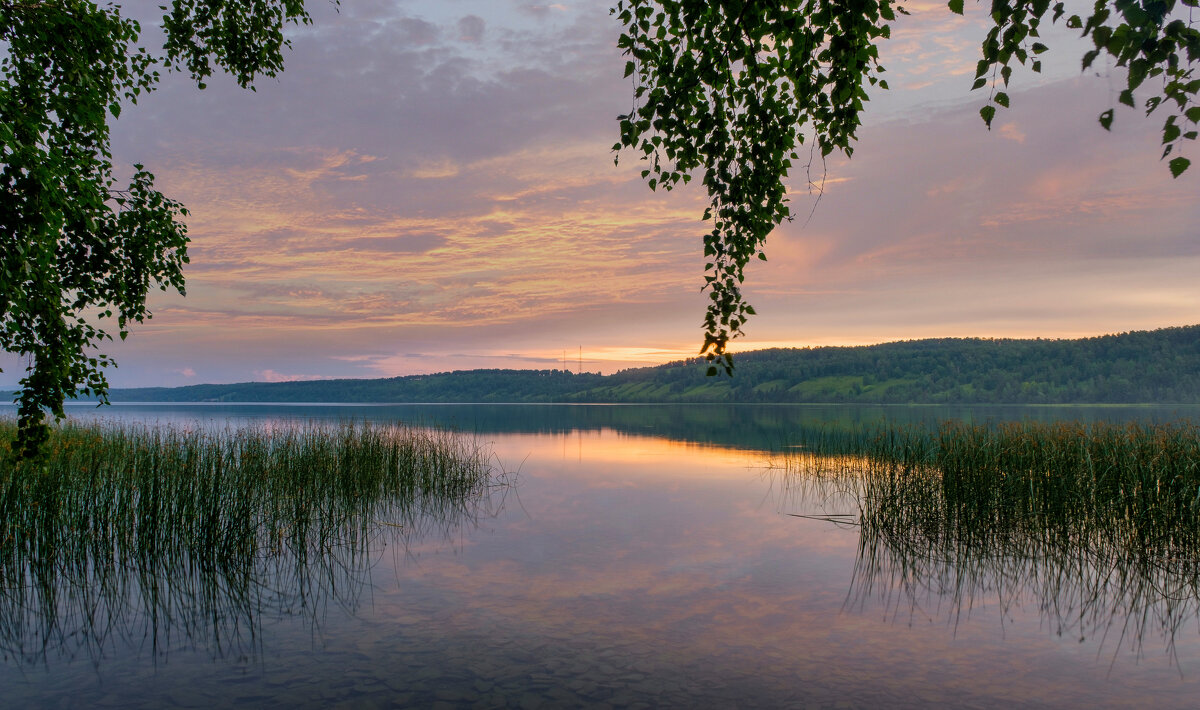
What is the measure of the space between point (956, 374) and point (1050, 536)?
131 metres

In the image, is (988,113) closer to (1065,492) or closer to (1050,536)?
(1050,536)

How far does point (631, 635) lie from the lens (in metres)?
6.65

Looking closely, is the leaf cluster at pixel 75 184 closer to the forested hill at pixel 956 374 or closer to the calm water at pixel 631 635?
the calm water at pixel 631 635

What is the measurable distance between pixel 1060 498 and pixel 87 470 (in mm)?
15468

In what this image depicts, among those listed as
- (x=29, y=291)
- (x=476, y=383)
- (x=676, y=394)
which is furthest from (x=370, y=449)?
(x=476, y=383)

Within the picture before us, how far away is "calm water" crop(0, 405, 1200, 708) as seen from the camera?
5387 millimetres

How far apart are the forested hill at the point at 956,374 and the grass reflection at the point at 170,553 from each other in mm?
80884

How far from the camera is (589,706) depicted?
5148 mm

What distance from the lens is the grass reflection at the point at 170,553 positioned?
660 centimetres

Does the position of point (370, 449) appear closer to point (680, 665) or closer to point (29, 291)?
point (29, 291)

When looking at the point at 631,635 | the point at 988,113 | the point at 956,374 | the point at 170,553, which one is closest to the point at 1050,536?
the point at 631,635

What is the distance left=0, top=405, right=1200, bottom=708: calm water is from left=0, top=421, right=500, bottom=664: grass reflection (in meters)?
0.06

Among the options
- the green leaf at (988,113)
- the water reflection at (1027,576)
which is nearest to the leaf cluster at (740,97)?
the green leaf at (988,113)

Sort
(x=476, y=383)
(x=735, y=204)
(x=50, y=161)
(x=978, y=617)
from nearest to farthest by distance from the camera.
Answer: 1. (x=735, y=204)
2. (x=50, y=161)
3. (x=978, y=617)
4. (x=476, y=383)
